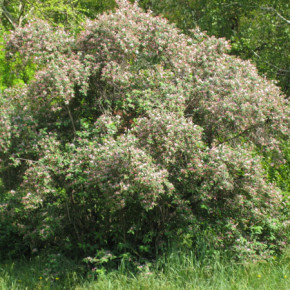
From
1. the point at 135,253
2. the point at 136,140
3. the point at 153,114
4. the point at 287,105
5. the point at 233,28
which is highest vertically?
the point at 233,28

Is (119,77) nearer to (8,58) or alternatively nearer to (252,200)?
(8,58)

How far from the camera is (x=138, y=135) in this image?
4453 millimetres

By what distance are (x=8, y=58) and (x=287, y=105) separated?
3.56 meters

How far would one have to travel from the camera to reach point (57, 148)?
4973 mm

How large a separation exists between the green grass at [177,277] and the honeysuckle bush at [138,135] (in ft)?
0.80

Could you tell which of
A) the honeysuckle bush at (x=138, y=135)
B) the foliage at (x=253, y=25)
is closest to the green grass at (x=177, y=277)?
the honeysuckle bush at (x=138, y=135)

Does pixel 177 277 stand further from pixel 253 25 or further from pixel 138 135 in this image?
pixel 253 25

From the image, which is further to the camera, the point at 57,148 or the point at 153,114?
the point at 57,148

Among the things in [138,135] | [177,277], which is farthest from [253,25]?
[177,277]

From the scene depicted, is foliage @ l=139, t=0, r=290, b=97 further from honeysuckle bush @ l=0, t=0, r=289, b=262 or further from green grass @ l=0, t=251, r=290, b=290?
green grass @ l=0, t=251, r=290, b=290

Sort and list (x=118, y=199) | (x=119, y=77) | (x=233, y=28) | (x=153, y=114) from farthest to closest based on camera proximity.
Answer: (x=233, y=28)
(x=119, y=77)
(x=153, y=114)
(x=118, y=199)

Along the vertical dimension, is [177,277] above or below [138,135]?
below

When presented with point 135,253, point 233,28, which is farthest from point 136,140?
point 233,28

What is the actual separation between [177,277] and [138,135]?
1.60 metres
